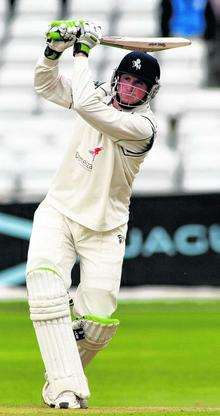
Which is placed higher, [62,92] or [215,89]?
[62,92]

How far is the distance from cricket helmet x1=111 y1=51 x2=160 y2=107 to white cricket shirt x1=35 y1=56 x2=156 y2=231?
0.08 m

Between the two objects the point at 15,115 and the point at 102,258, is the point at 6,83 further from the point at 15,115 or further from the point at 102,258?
the point at 102,258

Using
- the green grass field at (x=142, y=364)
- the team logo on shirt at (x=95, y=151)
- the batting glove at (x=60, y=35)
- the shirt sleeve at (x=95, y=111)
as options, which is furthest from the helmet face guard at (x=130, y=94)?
the green grass field at (x=142, y=364)

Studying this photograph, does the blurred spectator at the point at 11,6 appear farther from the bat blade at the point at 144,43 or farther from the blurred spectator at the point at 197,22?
the bat blade at the point at 144,43

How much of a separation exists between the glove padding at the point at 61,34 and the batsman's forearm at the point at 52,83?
0.11 meters

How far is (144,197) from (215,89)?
572cm

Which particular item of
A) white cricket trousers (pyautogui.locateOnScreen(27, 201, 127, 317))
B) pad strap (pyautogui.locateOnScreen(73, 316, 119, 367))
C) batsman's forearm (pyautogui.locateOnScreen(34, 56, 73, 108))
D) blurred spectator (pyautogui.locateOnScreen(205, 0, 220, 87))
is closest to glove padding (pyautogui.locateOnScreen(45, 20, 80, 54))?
batsman's forearm (pyautogui.locateOnScreen(34, 56, 73, 108))

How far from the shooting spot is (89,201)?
7.04m

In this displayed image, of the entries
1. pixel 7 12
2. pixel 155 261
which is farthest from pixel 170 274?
pixel 7 12

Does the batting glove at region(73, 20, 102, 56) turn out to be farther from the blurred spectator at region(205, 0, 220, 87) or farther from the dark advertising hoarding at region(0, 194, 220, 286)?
the blurred spectator at region(205, 0, 220, 87)

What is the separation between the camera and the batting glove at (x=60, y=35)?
673 cm

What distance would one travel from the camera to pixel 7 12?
22.0 m

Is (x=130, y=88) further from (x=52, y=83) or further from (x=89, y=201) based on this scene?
(x=89, y=201)

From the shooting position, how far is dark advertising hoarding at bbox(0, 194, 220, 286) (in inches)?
553
